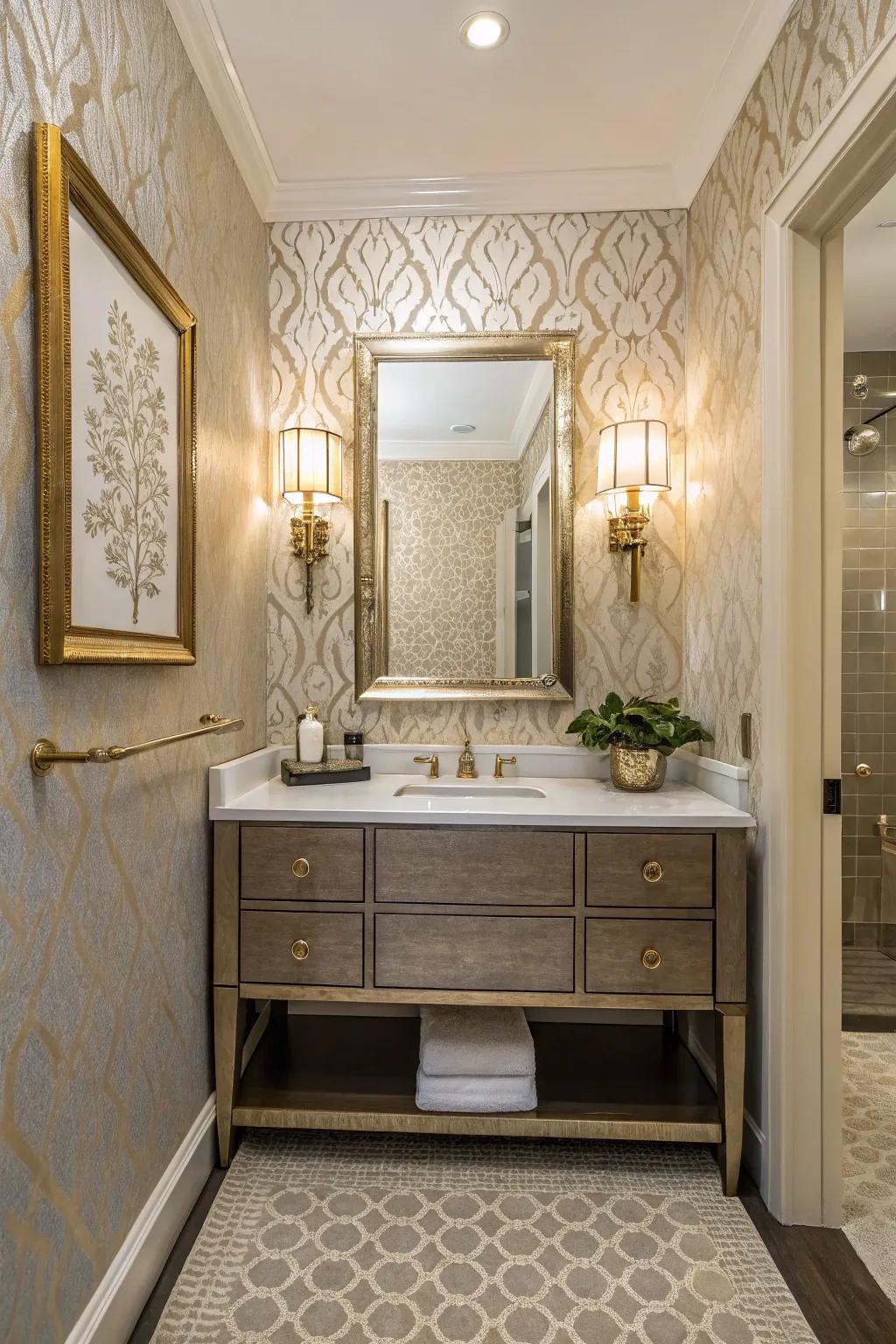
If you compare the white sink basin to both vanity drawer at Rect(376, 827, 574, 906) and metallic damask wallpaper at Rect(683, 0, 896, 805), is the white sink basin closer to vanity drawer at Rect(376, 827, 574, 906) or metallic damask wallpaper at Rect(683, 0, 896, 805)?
vanity drawer at Rect(376, 827, 574, 906)

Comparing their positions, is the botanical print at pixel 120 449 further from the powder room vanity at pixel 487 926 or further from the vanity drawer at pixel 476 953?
the vanity drawer at pixel 476 953

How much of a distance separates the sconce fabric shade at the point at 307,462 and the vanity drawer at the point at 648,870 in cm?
129

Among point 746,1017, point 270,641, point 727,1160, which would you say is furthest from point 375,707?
point 727,1160

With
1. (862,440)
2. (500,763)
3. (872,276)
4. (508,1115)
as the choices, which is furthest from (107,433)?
(862,440)

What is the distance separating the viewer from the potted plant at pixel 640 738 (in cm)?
191

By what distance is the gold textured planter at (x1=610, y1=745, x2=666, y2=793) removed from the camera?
194cm

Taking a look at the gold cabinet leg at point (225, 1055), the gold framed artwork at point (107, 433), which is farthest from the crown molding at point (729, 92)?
the gold cabinet leg at point (225, 1055)

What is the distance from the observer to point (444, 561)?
2.24 metres

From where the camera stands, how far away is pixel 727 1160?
Answer: 161cm

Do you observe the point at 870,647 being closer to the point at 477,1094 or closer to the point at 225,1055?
the point at 477,1094

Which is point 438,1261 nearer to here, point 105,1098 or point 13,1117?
point 105,1098

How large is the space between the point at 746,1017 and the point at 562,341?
6.41ft

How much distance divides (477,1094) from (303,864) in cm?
68

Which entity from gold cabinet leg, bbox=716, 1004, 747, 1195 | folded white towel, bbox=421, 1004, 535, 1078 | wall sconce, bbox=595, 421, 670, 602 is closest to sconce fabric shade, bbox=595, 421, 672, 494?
wall sconce, bbox=595, 421, 670, 602
